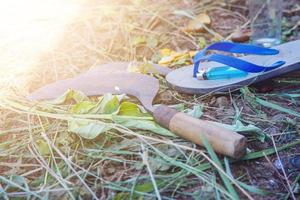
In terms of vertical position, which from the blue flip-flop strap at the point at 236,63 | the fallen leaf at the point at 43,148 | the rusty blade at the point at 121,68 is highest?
the blue flip-flop strap at the point at 236,63

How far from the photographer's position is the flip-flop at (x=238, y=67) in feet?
3.73

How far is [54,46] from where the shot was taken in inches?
65.7

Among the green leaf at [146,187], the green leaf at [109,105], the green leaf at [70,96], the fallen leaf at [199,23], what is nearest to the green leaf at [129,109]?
the green leaf at [109,105]

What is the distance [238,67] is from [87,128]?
0.46 meters

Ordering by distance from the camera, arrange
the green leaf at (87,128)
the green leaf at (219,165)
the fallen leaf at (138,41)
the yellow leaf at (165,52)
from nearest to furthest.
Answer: the green leaf at (219,165), the green leaf at (87,128), the yellow leaf at (165,52), the fallen leaf at (138,41)

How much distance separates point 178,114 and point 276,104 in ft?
1.07

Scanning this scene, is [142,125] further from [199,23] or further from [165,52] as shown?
[199,23]

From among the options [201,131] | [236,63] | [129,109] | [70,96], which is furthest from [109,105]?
[236,63]

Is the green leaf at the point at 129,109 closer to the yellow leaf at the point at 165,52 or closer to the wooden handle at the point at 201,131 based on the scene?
the wooden handle at the point at 201,131

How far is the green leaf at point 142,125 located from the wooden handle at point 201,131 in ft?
0.04

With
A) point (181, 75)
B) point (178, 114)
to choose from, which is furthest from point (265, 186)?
point (181, 75)

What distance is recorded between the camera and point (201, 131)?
85 centimetres

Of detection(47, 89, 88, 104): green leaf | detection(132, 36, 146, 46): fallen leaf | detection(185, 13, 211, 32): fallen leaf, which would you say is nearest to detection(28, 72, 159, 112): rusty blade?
detection(47, 89, 88, 104): green leaf

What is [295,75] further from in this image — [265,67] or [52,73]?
[52,73]
